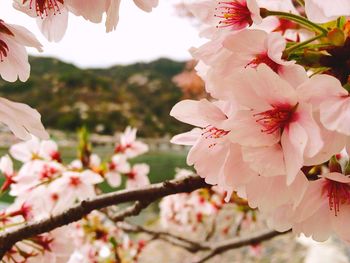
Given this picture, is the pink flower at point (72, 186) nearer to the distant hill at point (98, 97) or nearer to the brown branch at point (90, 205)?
the brown branch at point (90, 205)

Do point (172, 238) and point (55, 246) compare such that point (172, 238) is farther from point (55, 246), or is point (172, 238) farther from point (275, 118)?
point (275, 118)

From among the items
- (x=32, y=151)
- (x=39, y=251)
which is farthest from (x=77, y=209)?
(x=32, y=151)

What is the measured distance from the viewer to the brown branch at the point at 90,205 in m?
0.69

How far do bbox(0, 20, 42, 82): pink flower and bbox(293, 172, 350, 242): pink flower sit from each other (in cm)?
38

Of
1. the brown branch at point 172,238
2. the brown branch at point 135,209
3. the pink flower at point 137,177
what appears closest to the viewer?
the brown branch at point 135,209

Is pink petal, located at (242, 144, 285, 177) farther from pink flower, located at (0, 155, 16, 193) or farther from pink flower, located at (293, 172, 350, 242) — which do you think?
pink flower, located at (0, 155, 16, 193)

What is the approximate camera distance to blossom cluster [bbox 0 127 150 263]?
0.88 metres

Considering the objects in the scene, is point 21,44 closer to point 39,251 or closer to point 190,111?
point 190,111

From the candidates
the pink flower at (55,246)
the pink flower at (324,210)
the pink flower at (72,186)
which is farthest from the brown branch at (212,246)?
the pink flower at (324,210)

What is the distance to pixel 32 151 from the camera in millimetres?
1542

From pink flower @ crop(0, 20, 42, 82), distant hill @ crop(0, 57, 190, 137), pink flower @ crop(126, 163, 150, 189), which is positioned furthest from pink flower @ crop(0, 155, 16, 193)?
distant hill @ crop(0, 57, 190, 137)

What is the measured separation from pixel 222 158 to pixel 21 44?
290mm

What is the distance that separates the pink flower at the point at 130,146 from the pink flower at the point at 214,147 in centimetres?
133

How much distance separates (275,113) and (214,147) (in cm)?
10
